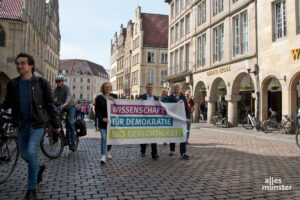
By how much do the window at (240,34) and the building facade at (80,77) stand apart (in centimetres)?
8361

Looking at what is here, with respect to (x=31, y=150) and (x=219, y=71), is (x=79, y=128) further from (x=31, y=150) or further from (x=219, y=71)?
(x=219, y=71)

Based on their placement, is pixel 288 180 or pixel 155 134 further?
pixel 155 134

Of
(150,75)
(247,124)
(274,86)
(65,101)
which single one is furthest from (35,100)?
(150,75)

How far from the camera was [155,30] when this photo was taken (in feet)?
166

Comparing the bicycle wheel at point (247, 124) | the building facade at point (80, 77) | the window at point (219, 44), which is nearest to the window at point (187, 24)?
the window at point (219, 44)

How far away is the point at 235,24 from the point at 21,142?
1923cm

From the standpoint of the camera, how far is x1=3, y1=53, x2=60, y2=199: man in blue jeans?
3.56 meters

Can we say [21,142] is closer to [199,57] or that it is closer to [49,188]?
[49,188]

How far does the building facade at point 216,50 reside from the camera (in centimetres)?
1878

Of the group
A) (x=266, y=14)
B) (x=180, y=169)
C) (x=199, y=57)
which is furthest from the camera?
(x=199, y=57)

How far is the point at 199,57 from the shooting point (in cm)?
2545

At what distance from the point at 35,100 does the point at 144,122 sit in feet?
11.9

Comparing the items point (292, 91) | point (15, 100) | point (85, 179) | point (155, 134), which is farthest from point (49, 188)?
point (292, 91)

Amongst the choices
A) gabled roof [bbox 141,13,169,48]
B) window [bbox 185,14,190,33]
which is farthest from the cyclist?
gabled roof [bbox 141,13,169,48]
